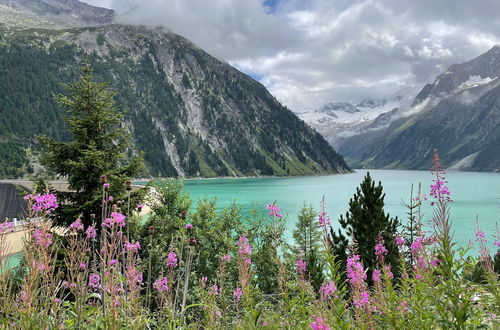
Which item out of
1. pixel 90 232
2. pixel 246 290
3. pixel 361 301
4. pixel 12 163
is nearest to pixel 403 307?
pixel 361 301

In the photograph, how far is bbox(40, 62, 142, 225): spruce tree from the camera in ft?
70.0

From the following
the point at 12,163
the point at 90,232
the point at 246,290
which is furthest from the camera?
the point at 12,163

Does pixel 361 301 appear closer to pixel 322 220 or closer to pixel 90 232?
pixel 322 220

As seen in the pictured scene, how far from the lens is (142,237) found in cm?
2702

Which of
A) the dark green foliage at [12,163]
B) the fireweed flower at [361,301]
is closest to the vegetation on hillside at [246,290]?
the fireweed flower at [361,301]

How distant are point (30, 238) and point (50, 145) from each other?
21.1m

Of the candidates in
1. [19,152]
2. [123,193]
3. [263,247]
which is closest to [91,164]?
[123,193]

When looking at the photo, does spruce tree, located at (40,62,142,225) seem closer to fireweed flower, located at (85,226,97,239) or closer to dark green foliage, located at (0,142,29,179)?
fireweed flower, located at (85,226,97,239)

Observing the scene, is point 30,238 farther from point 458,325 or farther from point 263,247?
point 263,247

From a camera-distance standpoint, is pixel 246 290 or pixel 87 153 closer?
pixel 246 290

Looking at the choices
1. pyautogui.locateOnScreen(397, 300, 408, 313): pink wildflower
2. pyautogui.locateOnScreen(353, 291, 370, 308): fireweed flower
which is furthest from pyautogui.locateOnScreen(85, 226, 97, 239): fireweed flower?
pyautogui.locateOnScreen(397, 300, 408, 313): pink wildflower

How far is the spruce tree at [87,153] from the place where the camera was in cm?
2134

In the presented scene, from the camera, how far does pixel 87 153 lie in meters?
21.1

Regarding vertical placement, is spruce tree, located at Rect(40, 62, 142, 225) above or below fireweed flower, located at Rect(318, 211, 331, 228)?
above
